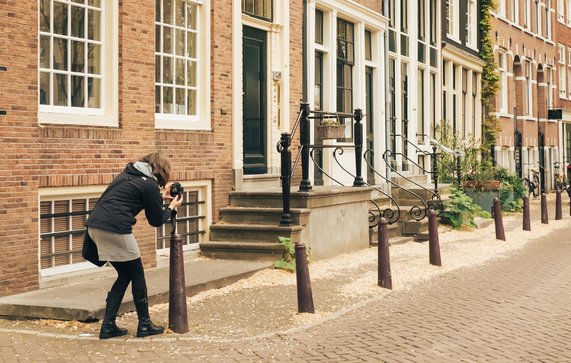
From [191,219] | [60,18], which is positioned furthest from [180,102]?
[60,18]

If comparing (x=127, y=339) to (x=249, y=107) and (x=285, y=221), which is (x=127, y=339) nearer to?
(x=285, y=221)

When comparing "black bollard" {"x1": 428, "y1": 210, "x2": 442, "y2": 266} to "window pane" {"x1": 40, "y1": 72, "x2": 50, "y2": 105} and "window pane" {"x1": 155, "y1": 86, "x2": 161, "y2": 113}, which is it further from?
"window pane" {"x1": 40, "y1": 72, "x2": 50, "y2": 105}

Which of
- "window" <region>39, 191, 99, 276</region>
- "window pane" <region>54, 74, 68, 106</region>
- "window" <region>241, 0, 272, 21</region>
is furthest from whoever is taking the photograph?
"window" <region>241, 0, 272, 21</region>

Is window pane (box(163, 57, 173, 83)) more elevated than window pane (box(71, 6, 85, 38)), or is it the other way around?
window pane (box(71, 6, 85, 38))

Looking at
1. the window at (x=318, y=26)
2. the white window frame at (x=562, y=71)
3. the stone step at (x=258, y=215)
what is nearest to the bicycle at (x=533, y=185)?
the white window frame at (x=562, y=71)

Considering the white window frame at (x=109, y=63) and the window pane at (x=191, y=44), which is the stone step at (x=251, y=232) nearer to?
the window pane at (x=191, y=44)

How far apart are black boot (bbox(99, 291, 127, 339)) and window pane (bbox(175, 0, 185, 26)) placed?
5902mm

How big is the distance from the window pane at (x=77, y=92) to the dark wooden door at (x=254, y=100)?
12.9ft

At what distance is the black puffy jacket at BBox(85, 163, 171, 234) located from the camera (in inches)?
297

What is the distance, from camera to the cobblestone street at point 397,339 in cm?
723

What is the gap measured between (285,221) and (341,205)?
1.68m

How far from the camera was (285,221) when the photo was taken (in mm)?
12594

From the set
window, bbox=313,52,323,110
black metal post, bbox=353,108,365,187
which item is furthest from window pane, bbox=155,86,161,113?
window, bbox=313,52,323,110

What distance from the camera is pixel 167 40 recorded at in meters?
12.4
